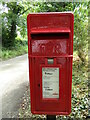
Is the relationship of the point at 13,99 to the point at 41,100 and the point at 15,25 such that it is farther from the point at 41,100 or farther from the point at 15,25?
the point at 15,25

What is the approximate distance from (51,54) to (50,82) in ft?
1.03

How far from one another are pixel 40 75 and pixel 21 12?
11860 millimetres

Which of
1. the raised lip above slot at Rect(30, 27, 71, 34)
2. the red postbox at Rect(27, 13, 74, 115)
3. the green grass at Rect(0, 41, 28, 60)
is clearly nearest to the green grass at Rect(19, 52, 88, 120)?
the red postbox at Rect(27, 13, 74, 115)

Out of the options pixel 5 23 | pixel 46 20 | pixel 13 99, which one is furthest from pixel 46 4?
pixel 5 23

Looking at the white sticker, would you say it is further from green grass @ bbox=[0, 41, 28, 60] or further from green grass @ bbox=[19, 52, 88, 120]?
green grass @ bbox=[0, 41, 28, 60]

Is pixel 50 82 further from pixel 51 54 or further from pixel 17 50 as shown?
pixel 17 50

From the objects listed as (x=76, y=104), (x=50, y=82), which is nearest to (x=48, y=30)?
(x=50, y=82)

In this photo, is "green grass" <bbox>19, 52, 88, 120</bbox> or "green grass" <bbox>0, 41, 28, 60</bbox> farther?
"green grass" <bbox>0, 41, 28, 60</bbox>

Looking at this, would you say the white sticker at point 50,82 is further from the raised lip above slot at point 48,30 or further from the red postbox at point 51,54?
the raised lip above slot at point 48,30

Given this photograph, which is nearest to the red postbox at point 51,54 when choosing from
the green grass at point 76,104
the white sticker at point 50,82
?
the white sticker at point 50,82

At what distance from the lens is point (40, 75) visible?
1503 millimetres

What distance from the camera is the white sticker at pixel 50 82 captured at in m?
1.48

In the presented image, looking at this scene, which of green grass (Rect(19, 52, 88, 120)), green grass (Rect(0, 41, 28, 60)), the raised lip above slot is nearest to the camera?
the raised lip above slot

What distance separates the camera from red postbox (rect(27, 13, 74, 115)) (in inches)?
56.6
